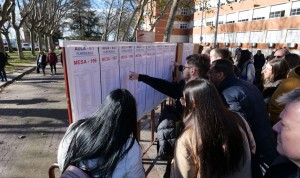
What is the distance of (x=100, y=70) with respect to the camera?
97.2 inches

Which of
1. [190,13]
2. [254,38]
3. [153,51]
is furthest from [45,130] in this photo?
[190,13]

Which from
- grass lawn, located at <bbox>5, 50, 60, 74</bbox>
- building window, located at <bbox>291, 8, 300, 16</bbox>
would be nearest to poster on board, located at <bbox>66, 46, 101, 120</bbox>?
grass lawn, located at <bbox>5, 50, 60, 74</bbox>

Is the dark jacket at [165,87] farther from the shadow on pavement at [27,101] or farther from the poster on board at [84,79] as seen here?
the shadow on pavement at [27,101]

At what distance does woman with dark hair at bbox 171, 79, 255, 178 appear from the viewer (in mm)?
1591

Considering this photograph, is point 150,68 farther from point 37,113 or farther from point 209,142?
point 37,113

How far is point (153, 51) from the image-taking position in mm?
3900

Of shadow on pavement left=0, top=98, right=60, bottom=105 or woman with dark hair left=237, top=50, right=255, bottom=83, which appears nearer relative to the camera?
woman with dark hair left=237, top=50, right=255, bottom=83

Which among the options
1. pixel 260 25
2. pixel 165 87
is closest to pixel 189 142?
pixel 165 87

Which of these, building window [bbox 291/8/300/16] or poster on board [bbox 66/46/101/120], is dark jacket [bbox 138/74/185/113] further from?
building window [bbox 291/8/300/16]

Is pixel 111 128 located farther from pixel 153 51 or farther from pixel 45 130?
pixel 45 130

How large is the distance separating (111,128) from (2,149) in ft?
13.0

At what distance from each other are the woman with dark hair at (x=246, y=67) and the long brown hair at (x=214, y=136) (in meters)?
4.12

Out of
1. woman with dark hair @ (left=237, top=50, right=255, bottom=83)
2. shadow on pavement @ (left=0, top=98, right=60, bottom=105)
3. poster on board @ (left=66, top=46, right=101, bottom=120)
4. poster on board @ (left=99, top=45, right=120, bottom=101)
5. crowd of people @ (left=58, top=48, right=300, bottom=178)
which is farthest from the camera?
shadow on pavement @ (left=0, top=98, right=60, bottom=105)

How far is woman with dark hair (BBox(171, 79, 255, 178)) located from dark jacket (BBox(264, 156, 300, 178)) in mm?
226
